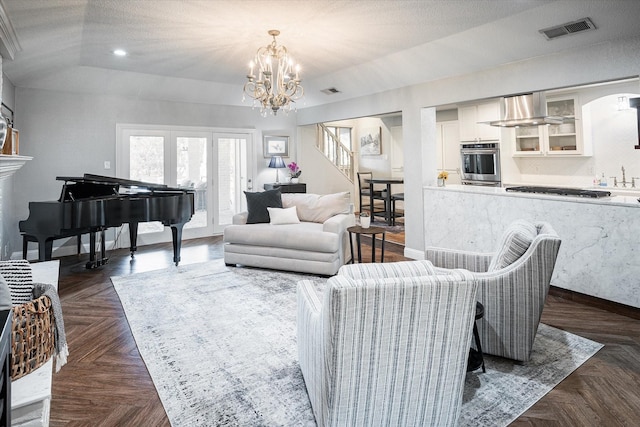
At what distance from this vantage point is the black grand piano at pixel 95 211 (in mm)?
3898

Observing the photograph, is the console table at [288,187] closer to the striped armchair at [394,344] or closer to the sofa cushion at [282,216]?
the sofa cushion at [282,216]

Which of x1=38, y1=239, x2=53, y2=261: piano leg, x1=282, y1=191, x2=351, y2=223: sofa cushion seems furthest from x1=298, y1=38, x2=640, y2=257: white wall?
x1=38, y1=239, x2=53, y2=261: piano leg

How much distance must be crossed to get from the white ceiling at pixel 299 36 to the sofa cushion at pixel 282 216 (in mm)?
1949

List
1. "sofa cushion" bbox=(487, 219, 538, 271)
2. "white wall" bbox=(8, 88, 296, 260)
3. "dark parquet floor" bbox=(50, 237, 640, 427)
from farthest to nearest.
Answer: "white wall" bbox=(8, 88, 296, 260) < "sofa cushion" bbox=(487, 219, 538, 271) < "dark parquet floor" bbox=(50, 237, 640, 427)

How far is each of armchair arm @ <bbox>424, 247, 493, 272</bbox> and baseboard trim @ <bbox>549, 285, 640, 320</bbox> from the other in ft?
4.72

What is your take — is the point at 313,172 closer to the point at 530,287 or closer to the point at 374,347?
the point at 530,287

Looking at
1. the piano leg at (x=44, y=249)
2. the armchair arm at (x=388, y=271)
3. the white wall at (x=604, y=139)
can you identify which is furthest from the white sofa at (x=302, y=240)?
the white wall at (x=604, y=139)

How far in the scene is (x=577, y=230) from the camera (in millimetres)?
3682

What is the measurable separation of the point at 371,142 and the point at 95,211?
7169 mm

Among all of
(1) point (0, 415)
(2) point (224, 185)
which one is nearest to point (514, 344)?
(1) point (0, 415)

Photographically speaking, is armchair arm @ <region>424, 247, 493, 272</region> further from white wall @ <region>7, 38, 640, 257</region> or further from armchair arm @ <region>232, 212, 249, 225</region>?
armchair arm @ <region>232, 212, 249, 225</region>

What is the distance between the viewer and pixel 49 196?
18.2 ft

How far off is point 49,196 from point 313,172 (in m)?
4.72

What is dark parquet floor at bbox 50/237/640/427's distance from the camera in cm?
193
